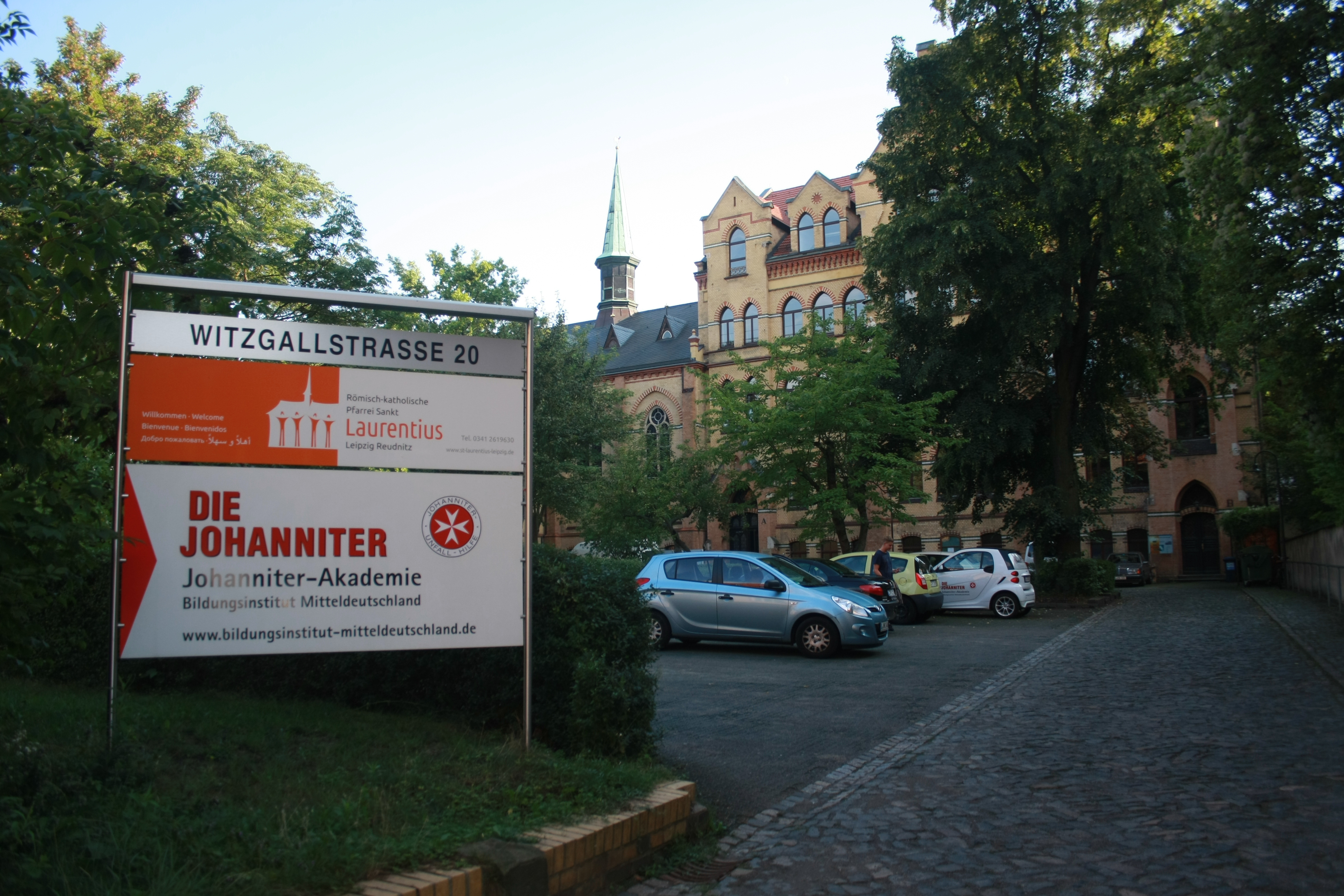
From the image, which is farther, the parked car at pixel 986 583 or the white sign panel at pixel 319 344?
the parked car at pixel 986 583

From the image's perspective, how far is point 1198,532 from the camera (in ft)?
146

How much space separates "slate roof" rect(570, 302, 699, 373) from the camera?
2179 inches

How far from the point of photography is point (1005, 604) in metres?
23.5

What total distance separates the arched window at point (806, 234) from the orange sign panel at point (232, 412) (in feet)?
148

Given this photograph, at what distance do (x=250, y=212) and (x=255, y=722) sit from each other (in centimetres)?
2257

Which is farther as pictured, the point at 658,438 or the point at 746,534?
the point at 746,534

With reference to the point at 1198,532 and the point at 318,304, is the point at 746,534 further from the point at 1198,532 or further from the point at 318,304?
the point at 318,304

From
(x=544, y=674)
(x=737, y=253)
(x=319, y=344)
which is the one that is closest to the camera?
(x=319, y=344)

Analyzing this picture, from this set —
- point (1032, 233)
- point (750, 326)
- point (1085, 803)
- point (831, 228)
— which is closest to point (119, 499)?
point (1085, 803)

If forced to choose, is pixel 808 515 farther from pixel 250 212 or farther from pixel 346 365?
pixel 346 365

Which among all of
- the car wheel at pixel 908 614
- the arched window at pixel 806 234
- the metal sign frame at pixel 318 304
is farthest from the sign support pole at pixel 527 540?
the arched window at pixel 806 234

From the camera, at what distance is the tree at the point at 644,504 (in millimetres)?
36812

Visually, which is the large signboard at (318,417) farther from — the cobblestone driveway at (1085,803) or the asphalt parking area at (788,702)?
the cobblestone driveway at (1085,803)

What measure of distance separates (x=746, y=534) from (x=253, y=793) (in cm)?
4657
